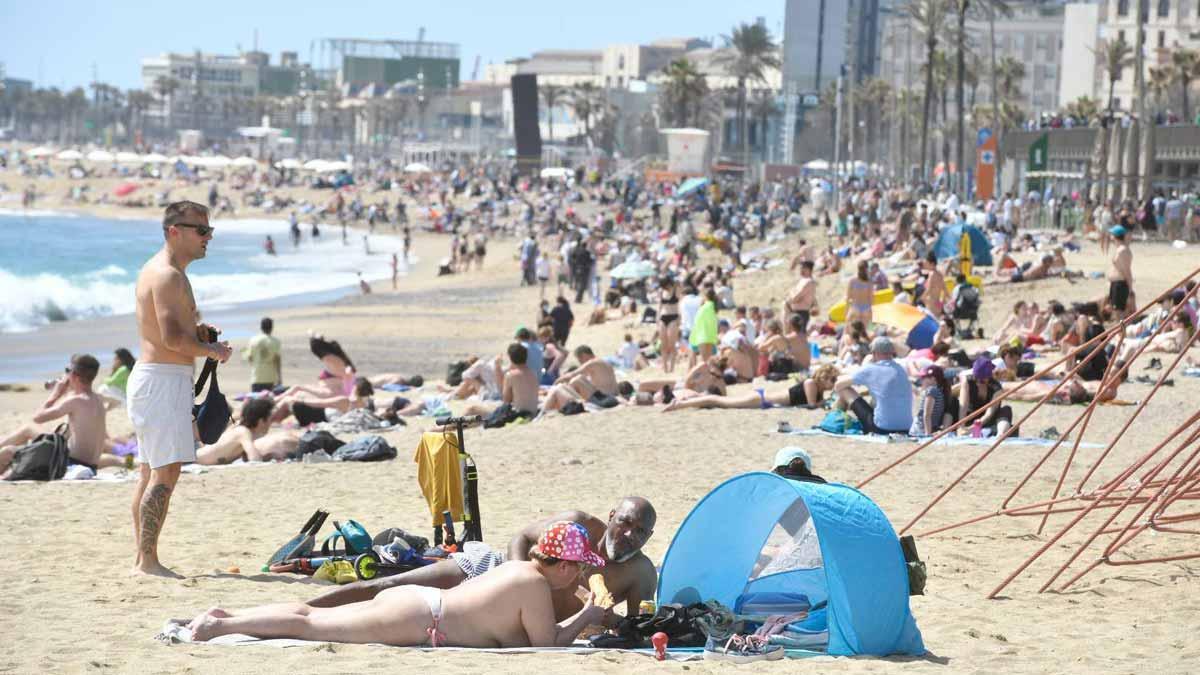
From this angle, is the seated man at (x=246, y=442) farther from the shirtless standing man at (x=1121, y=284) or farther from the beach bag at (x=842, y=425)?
the shirtless standing man at (x=1121, y=284)

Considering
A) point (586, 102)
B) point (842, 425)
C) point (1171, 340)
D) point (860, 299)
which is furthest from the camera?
point (586, 102)

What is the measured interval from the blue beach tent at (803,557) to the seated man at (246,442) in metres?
5.30

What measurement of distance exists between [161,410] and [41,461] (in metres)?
3.93

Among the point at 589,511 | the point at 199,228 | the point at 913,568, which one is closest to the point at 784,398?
the point at 589,511

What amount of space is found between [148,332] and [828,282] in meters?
20.2

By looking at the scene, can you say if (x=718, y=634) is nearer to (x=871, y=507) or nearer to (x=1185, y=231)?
(x=871, y=507)

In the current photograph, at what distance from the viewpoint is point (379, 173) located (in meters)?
103

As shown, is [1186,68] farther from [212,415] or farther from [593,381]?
[212,415]

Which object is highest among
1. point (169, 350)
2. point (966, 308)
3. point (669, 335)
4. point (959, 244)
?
point (169, 350)

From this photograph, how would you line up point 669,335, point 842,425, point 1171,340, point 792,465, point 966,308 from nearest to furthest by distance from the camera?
point 792,465 → point 842,425 → point 1171,340 → point 669,335 → point 966,308

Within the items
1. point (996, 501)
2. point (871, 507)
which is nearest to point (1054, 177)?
point (996, 501)

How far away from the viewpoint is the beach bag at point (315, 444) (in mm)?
11164

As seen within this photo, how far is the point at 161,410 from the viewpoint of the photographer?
21.2 feet

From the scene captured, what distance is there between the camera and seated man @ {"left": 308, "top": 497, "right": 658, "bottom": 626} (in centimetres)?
582
